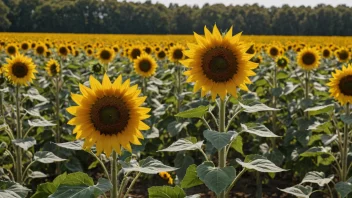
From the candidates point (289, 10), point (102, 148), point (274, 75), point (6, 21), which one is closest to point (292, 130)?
point (274, 75)

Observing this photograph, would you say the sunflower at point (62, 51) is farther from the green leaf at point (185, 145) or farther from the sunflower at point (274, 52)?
the green leaf at point (185, 145)

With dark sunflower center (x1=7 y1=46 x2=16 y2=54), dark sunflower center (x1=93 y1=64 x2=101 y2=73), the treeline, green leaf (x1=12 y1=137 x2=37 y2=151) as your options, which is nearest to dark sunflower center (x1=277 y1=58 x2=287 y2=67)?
dark sunflower center (x1=93 y1=64 x2=101 y2=73)

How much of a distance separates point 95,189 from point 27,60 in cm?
344

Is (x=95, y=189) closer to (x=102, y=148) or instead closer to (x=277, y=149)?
(x=102, y=148)

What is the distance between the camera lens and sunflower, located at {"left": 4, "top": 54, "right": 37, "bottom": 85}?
18.1ft

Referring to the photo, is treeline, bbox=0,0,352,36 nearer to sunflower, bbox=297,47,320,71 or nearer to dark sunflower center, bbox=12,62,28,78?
sunflower, bbox=297,47,320,71

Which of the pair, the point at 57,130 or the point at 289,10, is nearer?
the point at 57,130

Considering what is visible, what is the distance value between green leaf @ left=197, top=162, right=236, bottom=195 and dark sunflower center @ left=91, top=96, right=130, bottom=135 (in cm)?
55

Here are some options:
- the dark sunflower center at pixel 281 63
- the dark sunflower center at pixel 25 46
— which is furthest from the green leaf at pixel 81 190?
the dark sunflower center at pixel 25 46

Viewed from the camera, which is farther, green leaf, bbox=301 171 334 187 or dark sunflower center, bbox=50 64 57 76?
dark sunflower center, bbox=50 64 57 76

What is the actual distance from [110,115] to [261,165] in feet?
3.35

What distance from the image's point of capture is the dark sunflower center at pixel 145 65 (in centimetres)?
721

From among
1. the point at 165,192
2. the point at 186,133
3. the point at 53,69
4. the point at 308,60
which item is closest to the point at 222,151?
the point at 165,192

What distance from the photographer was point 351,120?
13.5 feet
